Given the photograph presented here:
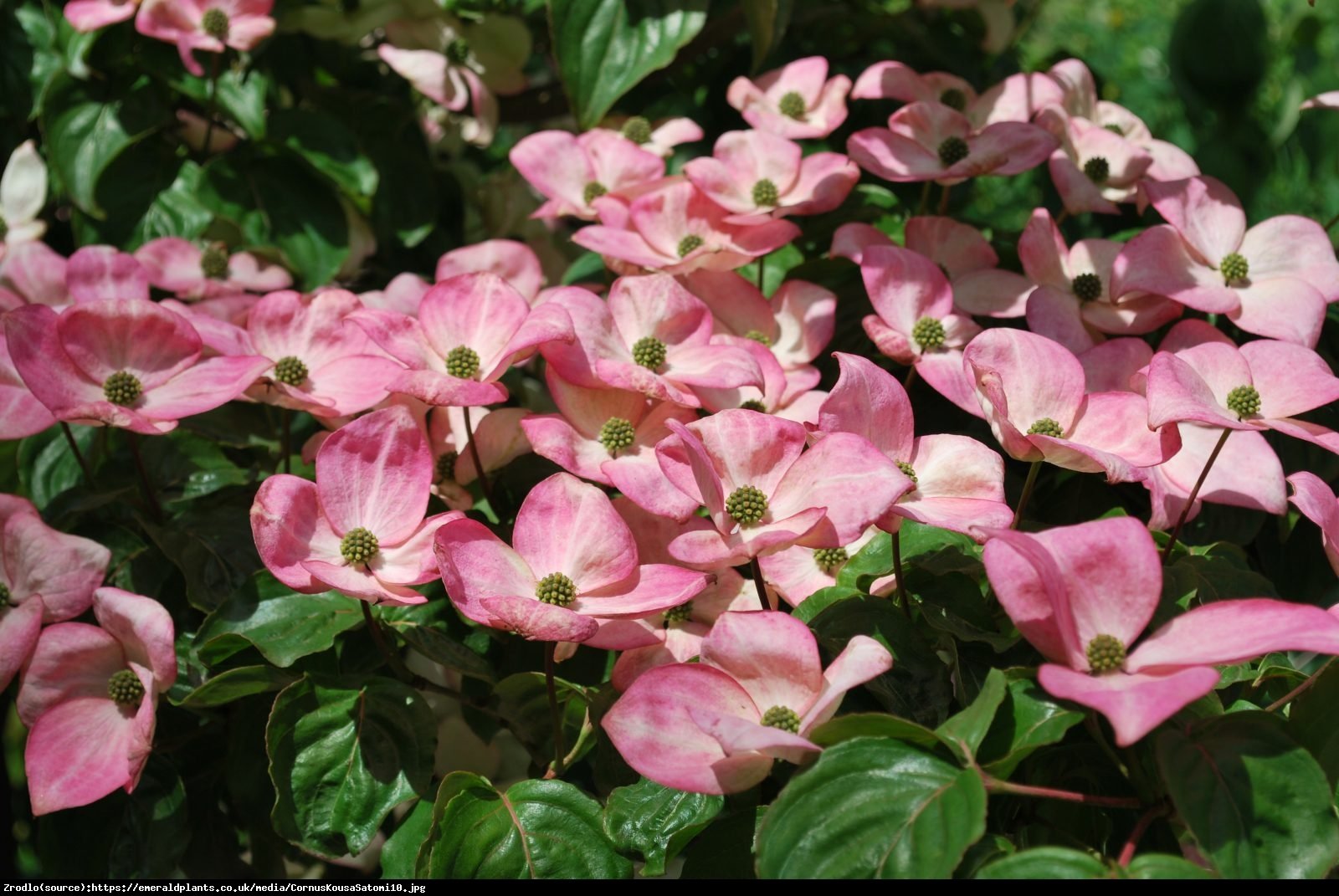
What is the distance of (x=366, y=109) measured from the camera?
1.47 m

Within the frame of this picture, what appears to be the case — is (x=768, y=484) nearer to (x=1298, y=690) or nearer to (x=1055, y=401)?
(x=1055, y=401)

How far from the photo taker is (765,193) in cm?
109

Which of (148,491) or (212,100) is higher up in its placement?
(212,100)

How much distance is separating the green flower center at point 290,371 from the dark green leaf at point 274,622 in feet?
0.57

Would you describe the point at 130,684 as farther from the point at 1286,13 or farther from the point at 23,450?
the point at 1286,13

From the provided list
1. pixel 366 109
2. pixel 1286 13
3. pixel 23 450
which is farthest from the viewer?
pixel 1286 13

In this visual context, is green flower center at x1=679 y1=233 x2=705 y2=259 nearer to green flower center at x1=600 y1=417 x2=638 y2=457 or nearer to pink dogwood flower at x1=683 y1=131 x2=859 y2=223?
pink dogwood flower at x1=683 y1=131 x2=859 y2=223

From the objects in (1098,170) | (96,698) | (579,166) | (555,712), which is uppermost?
(1098,170)

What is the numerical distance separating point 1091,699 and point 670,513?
12.1 inches

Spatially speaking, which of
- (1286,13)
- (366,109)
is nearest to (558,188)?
(366,109)

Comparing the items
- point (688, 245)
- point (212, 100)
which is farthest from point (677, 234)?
point (212, 100)

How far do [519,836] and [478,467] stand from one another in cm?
28

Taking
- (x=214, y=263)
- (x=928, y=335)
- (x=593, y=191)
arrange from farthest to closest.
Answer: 1. (x=214, y=263)
2. (x=593, y=191)
3. (x=928, y=335)

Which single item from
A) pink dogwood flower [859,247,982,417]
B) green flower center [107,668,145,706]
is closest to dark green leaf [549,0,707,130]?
pink dogwood flower [859,247,982,417]
